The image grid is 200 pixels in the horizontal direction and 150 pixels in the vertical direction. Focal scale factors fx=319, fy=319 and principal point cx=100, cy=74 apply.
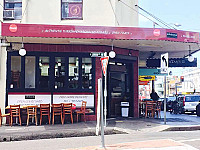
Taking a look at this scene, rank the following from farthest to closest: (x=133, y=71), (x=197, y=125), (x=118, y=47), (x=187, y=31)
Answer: (x=133, y=71), (x=118, y=47), (x=187, y=31), (x=197, y=125)

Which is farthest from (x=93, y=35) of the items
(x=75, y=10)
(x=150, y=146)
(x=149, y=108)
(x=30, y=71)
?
(x=150, y=146)

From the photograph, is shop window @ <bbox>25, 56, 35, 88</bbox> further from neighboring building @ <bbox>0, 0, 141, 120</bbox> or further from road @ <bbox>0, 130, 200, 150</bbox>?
road @ <bbox>0, 130, 200, 150</bbox>

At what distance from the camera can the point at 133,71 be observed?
17219 mm

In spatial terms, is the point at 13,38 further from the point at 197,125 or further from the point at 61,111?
the point at 197,125

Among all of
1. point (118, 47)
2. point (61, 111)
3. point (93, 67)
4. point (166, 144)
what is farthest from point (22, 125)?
point (166, 144)

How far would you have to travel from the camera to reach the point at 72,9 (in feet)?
51.7

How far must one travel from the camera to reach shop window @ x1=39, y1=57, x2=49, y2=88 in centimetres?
1507

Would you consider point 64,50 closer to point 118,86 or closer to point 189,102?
point 118,86

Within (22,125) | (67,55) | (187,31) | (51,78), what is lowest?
(22,125)

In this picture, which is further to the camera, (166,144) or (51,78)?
(51,78)

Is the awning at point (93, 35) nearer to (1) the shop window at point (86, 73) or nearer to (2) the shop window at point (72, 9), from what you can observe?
(1) the shop window at point (86, 73)

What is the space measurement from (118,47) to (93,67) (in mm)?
1783

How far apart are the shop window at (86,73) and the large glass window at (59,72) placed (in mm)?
964

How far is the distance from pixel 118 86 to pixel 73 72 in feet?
9.57
